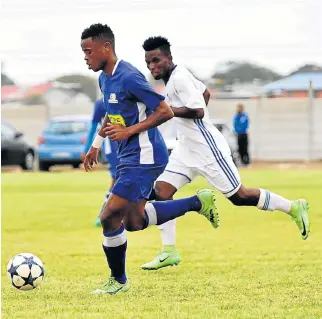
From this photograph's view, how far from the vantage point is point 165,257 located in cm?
964

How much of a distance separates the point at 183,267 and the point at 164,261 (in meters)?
0.25

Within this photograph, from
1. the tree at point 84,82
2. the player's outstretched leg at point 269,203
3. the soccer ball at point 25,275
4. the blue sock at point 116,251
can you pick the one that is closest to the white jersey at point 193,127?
the player's outstretched leg at point 269,203

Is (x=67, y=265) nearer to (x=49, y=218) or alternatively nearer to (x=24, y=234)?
(x=24, y=234)

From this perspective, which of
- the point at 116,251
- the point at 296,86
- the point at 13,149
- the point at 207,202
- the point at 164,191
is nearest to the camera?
the point at 116,251

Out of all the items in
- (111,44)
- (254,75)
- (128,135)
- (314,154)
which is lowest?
(314,154)

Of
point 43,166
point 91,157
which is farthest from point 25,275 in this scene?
point 43,166

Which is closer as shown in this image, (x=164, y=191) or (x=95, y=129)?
(x=164, y=191)

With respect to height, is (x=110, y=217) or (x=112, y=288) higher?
(x=110, y=217)

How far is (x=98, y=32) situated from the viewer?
7.96 meters

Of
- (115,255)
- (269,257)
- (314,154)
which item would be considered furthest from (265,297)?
(314,154)

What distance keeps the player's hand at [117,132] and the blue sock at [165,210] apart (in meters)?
0.93

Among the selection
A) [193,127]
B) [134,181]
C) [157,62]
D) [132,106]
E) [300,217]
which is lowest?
[300,217]

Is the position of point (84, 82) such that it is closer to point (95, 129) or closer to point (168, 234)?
point (95, 129)

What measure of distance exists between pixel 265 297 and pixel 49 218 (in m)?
9.12
